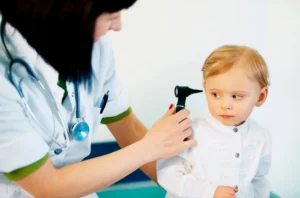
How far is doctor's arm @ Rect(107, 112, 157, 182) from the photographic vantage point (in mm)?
1126

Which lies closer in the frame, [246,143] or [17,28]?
[17,28]

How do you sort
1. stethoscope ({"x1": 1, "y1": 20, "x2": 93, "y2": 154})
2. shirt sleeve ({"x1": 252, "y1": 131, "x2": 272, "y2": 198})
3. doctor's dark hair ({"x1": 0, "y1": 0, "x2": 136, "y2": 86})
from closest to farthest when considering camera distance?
1. doctor's dark hair ({"x1": 0, "y1": 0, "x2": 136, "y2": 86})
2. stethoscope ({"x1": 1, "y1": 20, "x2": 93, "y2": 154})
3. shirt sleeve ({"x1": 252, "y1": 131, "x2": 272, "y2": 198})

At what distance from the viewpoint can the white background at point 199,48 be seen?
4.28 feet

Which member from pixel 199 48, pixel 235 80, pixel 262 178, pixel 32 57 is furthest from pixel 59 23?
pixel 199 48

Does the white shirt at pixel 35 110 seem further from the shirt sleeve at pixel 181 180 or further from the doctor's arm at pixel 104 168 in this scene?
the shirt sleeve at pixel 181 180

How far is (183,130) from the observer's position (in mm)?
938

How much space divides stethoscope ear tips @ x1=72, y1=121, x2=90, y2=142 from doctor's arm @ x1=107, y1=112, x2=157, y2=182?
22cm

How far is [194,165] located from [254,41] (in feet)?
2.03

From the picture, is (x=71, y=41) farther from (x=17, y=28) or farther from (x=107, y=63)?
(x=107, y=63)

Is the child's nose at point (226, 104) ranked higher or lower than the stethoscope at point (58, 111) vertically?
higher

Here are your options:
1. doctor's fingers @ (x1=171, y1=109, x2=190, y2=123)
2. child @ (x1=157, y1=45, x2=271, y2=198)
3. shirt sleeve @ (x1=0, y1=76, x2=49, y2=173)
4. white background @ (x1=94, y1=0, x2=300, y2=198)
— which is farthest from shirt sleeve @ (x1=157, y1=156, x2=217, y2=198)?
white background @ (x1=94, y1=0, x2=300, y2=198)

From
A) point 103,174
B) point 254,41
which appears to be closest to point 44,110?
point 103,174

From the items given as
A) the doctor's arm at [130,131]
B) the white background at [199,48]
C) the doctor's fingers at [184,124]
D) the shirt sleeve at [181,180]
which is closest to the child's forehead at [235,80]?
the doctor's fingers at [184,124]

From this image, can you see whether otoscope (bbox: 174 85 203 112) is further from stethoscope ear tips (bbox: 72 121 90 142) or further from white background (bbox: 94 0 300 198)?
white background (bbox: 94 0 300 198)
